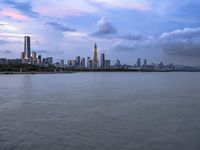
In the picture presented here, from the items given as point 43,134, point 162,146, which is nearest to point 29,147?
point 43,134

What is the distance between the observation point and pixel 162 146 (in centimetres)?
1223

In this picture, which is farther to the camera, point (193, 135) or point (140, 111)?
point (140, 111)

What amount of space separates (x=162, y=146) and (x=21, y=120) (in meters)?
8.97

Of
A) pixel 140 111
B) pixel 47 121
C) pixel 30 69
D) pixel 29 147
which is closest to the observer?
pixel 29 147

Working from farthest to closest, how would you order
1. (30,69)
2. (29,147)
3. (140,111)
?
(30,69)
(140,111)
(29,147)

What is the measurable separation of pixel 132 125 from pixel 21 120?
6.51 m

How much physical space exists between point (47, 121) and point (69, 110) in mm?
4709

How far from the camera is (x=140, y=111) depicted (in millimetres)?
21531

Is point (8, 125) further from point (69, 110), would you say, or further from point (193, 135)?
point (193, 135)

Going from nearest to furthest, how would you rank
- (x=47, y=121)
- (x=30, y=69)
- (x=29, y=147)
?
(x=29, y=147), (x=47, y=121), (x=30, y=69)

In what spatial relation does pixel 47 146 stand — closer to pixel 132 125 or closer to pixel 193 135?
pixel 132 125

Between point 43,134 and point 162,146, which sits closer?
point 162,146

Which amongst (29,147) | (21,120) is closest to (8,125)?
Answer: (21,120)

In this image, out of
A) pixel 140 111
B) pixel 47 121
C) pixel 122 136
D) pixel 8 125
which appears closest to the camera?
pixel 122 136
